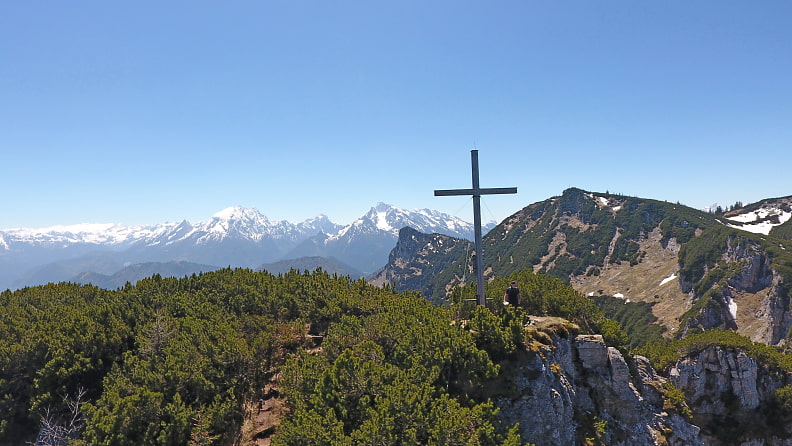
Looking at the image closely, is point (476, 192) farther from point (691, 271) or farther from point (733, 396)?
point (691, 271)

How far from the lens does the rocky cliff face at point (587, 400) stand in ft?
57.5

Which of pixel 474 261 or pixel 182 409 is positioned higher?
pixel 474 261

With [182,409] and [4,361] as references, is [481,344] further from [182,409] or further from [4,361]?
[4,361]

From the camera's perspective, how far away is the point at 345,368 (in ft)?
48.3

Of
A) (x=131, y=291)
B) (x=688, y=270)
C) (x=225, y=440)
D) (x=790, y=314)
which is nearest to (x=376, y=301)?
(x=225, y=440)

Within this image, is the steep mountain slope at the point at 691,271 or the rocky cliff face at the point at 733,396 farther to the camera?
the steep mountain slope at the point at 691,271

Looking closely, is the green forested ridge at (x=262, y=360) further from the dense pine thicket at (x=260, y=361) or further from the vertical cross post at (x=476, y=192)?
the vertical cross post at (x=476, y=192)

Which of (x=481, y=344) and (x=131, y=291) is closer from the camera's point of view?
(x=481, y=344)

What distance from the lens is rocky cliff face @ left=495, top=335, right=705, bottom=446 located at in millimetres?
17531

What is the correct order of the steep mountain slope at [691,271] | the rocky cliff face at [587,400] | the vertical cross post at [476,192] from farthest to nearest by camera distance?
the steep mountain slope at [691,271] < the vertical cross post at [476,192] < the rocky cliff face at [587,400]

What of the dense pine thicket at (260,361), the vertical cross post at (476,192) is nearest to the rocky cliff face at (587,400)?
the dense pine thicket at (260,361)

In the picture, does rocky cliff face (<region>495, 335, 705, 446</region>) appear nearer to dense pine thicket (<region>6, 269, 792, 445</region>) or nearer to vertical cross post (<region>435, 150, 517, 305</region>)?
dense pine thicket (<region>6, 269, 792, 445</region>)

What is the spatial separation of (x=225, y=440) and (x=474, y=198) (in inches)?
647

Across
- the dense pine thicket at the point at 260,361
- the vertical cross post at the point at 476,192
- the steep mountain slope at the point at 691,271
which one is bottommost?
the steep mountain slope at the point at 691,271
